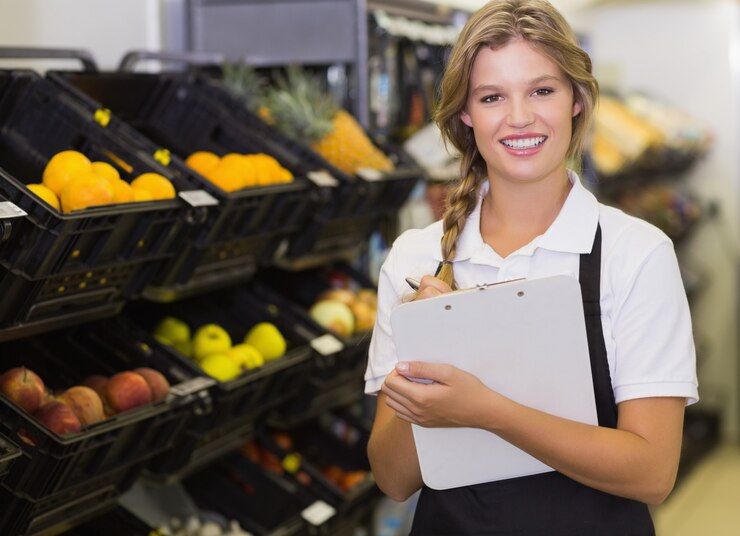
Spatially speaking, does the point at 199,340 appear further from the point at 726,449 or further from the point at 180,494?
the point at 726,449

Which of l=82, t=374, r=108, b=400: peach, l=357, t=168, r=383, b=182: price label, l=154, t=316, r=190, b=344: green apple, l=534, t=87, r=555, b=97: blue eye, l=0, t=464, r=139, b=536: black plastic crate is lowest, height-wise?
l=0, t=464, r=139, b=536: black plastic crate

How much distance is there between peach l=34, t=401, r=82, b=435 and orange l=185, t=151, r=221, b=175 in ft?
2.48

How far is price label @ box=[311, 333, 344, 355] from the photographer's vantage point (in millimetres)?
2816

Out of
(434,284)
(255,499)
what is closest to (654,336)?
(434,284)

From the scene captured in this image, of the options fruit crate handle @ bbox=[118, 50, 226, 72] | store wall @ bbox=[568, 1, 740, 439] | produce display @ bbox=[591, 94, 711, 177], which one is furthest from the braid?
store wall @ bbox=[568, 1, 740, 439]

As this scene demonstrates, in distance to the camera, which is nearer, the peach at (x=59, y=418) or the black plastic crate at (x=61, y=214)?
the black plastic crate at (x=61, y=214)

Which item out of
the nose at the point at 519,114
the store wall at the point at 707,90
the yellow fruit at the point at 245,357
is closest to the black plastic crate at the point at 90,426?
the yellow fruit at the point at 245,357

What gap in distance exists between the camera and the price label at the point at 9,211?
174 cm

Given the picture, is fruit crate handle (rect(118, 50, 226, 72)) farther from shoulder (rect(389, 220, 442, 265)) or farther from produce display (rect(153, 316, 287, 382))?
shoulder (rect(389, 220, 442, 265))

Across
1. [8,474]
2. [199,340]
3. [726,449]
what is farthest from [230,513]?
[726,449]

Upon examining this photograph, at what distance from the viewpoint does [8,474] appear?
1874 millimetres

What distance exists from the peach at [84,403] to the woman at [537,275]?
66cm

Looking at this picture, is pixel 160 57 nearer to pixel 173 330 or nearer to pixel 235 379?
pixel 173 330

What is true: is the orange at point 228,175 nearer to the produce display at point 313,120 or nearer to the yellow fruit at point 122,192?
the yellow fruit at point 122,192
